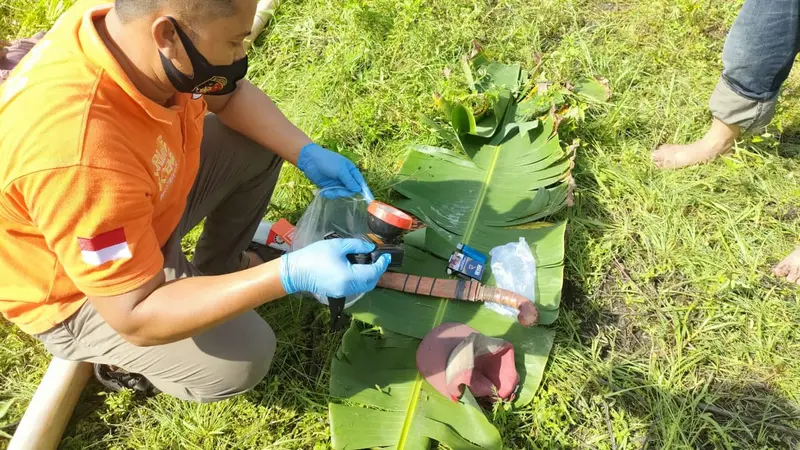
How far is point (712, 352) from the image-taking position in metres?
2.52

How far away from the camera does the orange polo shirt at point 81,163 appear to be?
1414 mm

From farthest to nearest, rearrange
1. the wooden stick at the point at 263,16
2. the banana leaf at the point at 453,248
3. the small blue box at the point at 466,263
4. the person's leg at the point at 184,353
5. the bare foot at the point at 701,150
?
the wooden stick at the point at 263,16 < the bare foot at the point at 701,150 < the small blue box at the point at 466,263 < the banana leaf at the point at 453,248 < the person's leg at the point at 184,353

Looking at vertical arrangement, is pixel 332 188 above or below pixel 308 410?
above

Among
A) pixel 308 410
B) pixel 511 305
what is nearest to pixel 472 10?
pixel 511 305

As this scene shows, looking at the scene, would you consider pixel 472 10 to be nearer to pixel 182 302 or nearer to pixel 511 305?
pixel 511 305

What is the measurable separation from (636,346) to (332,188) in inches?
63.5

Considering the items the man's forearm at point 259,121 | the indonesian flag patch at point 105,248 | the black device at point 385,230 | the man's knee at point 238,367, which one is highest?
the indonesian flag patch at point 105,248

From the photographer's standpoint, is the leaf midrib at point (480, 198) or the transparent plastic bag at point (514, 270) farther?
the leaf midrib at point (480, 198)

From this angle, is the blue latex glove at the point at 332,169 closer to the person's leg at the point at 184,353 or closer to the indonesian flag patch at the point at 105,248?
the person's leg at the point at 184,353

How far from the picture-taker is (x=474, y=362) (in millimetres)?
2270

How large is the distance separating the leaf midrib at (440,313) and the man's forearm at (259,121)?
0.95 meters

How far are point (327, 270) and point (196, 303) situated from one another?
15.9 inches

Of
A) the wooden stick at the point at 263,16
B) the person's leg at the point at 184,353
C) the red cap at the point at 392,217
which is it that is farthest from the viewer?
the wooden stick at the point at 263,16

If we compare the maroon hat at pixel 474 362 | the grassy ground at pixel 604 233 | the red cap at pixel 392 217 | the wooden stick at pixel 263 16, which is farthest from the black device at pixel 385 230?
the wooden stick at pixel 263 16
